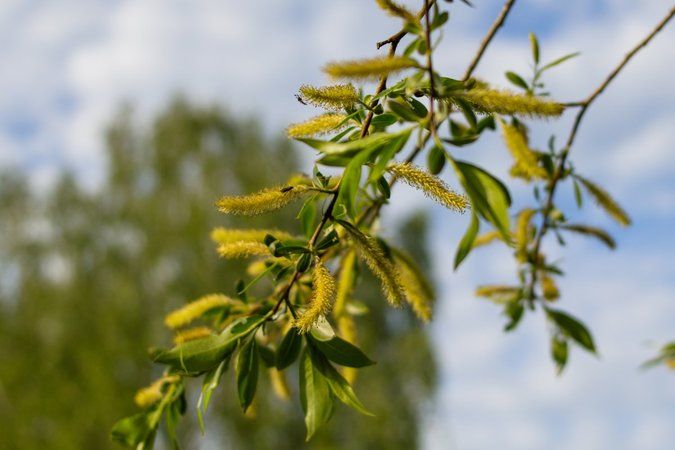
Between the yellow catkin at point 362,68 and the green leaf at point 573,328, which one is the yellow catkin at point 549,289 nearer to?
the green leaf at point 573,328

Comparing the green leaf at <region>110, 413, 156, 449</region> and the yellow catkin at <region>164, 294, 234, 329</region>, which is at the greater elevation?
the yellow catkin at <region>164, 294, 234, 329</region>

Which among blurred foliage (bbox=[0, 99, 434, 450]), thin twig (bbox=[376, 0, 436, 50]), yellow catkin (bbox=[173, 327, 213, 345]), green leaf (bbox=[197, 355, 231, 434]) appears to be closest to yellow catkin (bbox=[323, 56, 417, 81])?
thin twig (bbox=[376, 0, 436, 50])

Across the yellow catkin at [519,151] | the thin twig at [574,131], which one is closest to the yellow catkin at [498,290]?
the thin twig at [574,131]

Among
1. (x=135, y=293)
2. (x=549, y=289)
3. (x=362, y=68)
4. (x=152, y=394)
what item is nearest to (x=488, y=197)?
(x=362, y=68)

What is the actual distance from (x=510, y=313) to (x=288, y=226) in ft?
50.1

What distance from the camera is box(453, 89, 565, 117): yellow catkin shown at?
0.82 m

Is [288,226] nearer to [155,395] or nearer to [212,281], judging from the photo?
[212,281]

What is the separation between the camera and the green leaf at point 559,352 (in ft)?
5.78

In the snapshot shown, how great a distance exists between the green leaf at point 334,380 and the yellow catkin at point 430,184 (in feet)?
0.96

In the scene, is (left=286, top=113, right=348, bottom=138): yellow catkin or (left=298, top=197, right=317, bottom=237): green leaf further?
(left=298, top=197, right=317, bottom=237): green leaf

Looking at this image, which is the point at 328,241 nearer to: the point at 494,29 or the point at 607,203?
the point at 494,29

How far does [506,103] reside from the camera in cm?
82

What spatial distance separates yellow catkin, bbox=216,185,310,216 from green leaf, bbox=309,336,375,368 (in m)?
0.21

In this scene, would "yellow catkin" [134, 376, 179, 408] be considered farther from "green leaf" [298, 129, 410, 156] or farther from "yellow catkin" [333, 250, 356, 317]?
"green leaf" [298, 129, 410, 156]
